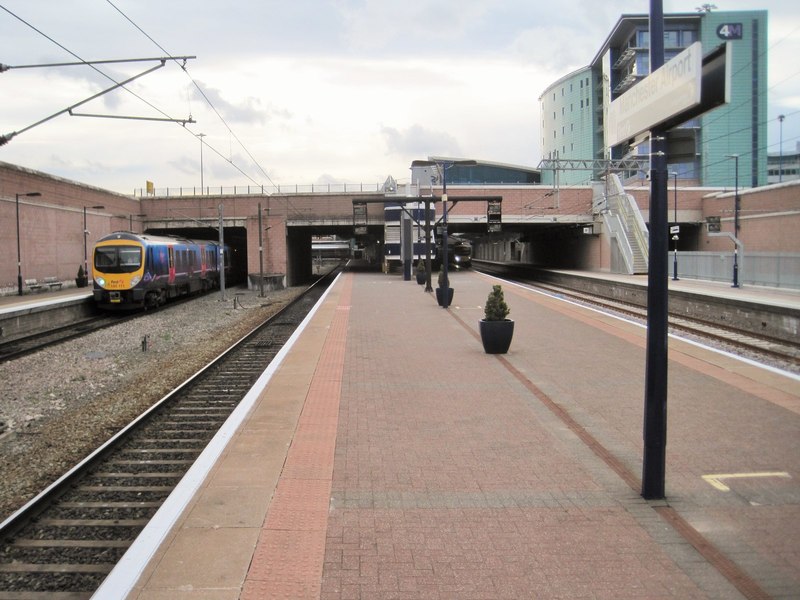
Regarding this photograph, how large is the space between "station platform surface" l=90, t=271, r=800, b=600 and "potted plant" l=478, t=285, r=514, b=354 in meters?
1.77

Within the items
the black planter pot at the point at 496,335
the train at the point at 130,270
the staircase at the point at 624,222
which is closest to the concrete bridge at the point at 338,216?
the staircase at the point at 624,222

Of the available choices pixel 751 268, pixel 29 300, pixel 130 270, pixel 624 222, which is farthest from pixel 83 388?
pixel 624 222

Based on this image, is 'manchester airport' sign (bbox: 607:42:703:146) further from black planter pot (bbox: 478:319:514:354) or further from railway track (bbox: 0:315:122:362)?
railway track (bbox: 0:315:122:362)

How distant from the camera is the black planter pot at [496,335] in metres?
12.1

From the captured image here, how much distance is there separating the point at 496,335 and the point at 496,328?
13 centimetres

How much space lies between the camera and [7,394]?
1158 cm

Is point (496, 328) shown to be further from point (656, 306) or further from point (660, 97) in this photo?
point (660, 97)

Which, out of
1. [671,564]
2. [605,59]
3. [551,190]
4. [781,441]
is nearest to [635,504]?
[671,564]

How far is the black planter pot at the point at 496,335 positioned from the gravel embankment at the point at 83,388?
5.71 meters

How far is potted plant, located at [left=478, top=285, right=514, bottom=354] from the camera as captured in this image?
39.6 ft

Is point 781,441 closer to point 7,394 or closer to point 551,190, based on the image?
point 7,394

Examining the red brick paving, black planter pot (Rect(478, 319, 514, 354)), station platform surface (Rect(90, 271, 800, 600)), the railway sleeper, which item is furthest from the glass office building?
the railway sleeper

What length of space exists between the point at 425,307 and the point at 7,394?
42.5 ft

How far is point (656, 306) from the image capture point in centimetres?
495
